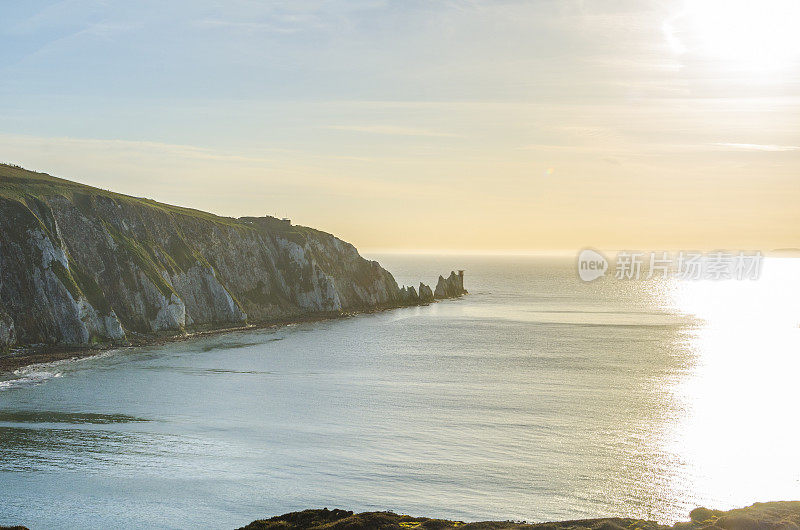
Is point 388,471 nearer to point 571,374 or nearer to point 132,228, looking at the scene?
point 571,374

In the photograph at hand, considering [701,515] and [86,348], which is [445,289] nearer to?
[86,348]

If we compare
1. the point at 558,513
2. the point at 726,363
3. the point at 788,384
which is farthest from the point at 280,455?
the point at 726,363

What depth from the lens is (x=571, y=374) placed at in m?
76.9

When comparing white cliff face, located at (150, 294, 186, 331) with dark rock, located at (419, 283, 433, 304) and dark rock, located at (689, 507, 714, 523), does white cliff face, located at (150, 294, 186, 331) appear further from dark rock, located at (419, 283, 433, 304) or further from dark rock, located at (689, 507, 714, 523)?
Result: dark rock, located at (419, 283, 433, 304)

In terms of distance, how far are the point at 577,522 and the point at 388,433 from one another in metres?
23.8

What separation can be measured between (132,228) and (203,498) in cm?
8085

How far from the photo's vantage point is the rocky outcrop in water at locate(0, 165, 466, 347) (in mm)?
81312

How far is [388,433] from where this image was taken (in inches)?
1897

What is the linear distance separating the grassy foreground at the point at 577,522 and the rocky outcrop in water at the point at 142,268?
6351 centimetres

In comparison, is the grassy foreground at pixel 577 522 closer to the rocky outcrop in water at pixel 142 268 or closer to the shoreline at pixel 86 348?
the shoreline at pixel 86 348

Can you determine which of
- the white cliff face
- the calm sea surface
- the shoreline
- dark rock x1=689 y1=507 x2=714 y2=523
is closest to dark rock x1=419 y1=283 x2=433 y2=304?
the shoreline

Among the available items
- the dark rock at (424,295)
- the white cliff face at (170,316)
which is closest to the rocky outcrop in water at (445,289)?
the dark rock at (424,295)

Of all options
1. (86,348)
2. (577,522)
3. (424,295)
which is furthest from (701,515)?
(424,295)

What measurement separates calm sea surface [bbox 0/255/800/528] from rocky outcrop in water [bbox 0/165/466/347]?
9.00 metres
